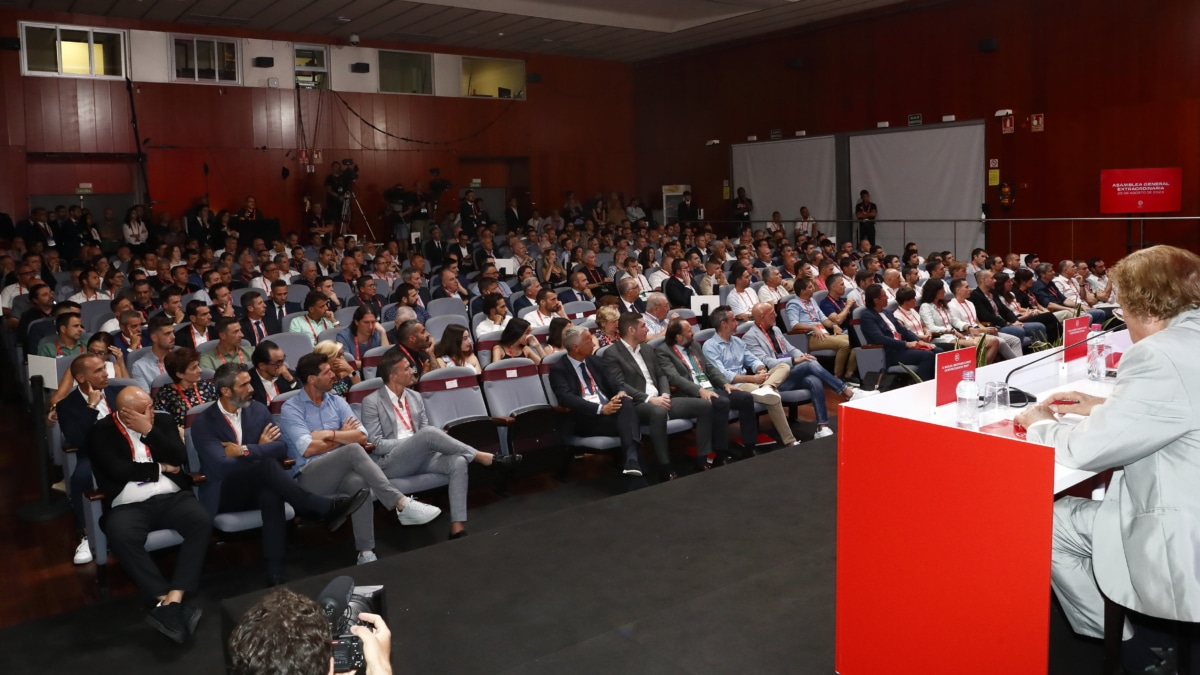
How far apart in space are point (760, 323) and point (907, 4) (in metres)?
10.9

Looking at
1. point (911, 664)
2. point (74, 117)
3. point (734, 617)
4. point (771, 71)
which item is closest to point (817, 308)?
point (734, 617)

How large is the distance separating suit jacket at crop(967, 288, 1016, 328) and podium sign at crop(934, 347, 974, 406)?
6.53m

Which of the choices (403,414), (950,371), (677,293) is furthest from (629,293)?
(950,371)

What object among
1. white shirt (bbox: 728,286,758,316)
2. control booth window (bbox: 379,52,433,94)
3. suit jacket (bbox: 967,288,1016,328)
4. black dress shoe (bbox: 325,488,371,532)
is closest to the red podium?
black dress shoe (bbox: 325,488,371,532)

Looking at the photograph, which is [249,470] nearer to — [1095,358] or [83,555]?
[83,555]

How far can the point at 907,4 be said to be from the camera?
623 inches

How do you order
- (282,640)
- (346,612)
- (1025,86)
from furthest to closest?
(1025,86) < (346,612) < (282,640)

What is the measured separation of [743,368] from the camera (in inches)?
277

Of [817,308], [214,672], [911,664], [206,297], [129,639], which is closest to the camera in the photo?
[911,664]

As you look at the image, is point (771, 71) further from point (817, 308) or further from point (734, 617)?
point (734, 617)

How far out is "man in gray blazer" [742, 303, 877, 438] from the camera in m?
6.77

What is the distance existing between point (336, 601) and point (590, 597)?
1845mm

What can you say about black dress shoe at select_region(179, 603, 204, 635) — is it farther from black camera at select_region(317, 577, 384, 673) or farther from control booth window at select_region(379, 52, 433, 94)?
control booth window at select_region(379, 52, 433, 94)

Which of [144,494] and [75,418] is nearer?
[144,494]
